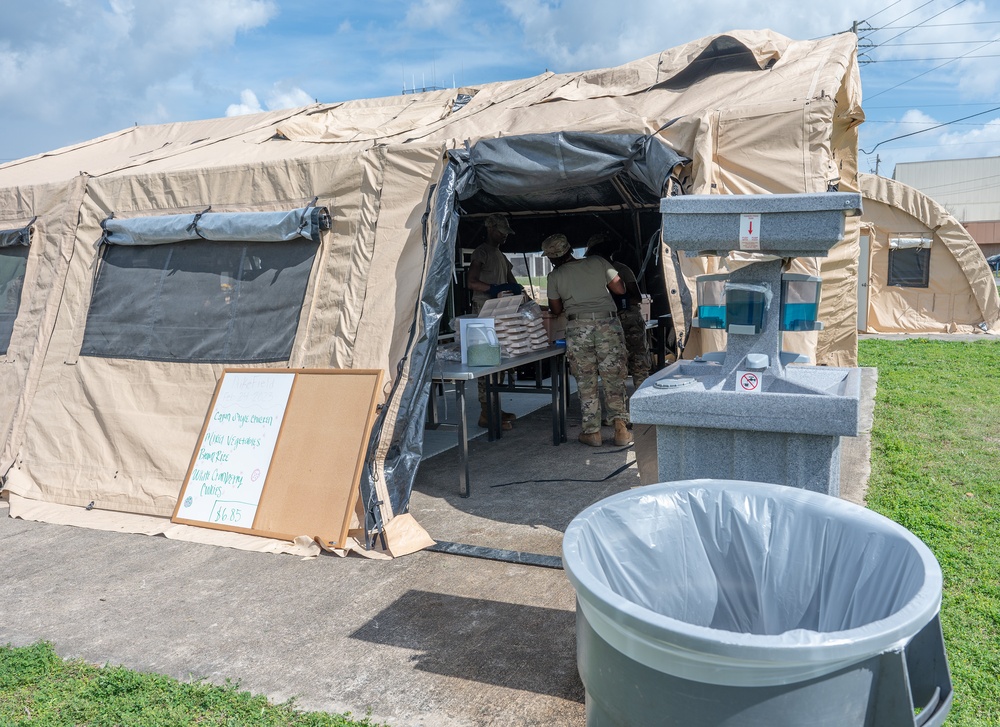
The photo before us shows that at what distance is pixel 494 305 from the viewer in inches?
249

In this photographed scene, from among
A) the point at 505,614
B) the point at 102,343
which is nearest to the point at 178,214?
the point at 102,343

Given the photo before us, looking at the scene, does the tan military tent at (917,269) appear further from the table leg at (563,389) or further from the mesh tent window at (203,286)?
the mesh tent window at (203,286)

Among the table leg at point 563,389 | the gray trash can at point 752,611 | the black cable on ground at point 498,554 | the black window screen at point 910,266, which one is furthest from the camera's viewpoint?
the black window screen at point 910,266

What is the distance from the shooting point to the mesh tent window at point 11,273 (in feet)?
20.0

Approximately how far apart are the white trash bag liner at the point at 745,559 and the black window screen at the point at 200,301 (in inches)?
135

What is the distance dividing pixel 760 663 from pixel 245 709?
2174 millimetres

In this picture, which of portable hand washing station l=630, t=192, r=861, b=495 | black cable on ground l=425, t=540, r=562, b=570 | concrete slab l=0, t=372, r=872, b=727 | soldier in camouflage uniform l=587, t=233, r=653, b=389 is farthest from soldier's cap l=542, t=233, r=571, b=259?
portable hand washing station l=630, t=192, r=861, b=495

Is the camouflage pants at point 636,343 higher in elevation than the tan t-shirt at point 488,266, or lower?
lower

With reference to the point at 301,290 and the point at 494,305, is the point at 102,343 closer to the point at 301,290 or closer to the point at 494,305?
the point at 301,290

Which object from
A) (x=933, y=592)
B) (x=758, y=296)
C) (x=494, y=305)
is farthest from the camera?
(x=494, y=305)

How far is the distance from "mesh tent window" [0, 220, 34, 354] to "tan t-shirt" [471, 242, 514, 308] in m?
4.00

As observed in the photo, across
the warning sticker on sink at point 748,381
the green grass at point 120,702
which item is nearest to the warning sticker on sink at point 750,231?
the warning sticker on sink at point 748,381

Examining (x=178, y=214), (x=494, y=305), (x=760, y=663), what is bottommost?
(x=760, y=663)

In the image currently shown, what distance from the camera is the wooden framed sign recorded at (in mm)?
4582
